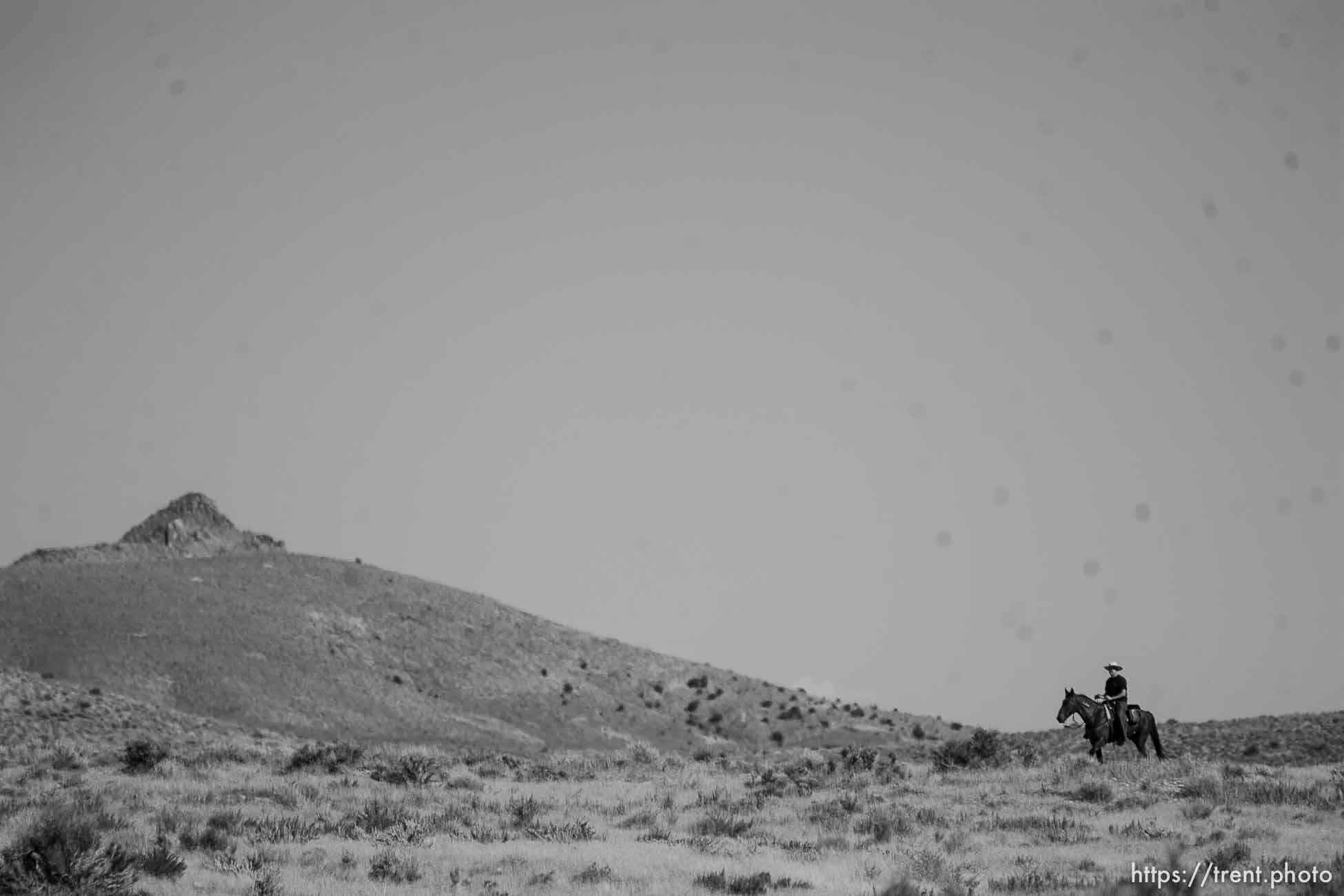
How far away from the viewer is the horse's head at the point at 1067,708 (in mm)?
32938

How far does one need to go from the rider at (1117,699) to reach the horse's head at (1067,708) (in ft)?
2.56

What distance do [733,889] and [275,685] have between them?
170 ft

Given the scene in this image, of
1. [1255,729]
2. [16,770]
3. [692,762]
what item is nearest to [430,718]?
[692,762]

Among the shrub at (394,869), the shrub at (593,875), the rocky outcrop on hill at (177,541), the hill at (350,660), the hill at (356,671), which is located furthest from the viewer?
the rocky outcrop on hill at (177,541)

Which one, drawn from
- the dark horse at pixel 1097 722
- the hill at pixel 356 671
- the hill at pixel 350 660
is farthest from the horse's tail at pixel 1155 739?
the hill at pixel 350 660

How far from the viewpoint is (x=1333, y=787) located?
24.9m

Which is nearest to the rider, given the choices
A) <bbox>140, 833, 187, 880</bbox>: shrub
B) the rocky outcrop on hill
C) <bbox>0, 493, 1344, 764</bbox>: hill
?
<bbox>0, 493, 1344, 764</bbox>: hill

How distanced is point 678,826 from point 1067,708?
15.5m

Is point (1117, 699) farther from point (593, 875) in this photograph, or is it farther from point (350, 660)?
point (350, 660)

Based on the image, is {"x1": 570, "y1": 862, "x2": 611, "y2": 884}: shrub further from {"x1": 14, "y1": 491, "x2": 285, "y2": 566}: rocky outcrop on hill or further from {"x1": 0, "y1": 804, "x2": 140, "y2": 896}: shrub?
{"x1": 14, "y1": 491, "x2": 285, "y2": 566}: rocky outcrop on hill

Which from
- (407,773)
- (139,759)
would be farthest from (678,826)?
(139,759)

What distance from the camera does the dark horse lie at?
3256 centimetres

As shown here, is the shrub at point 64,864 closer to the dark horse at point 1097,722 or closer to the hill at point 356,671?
the dark horse at point 1097,722

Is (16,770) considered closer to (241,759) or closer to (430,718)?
(241,759)
